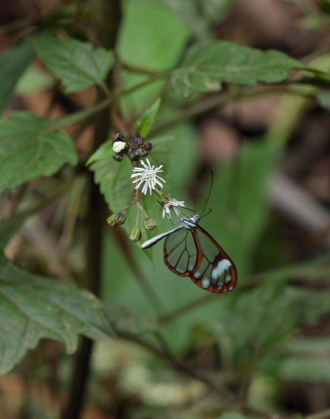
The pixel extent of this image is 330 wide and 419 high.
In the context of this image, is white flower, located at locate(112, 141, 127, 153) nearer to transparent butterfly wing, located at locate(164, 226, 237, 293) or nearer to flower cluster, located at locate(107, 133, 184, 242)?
flower cluster, located at locate(107, 133, 184, 242)

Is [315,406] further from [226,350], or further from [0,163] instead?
[0,163]

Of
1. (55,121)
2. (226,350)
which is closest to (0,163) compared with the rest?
(55,121)

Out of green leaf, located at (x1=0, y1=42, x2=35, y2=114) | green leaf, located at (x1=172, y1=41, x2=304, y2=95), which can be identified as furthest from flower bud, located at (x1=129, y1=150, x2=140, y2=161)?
green leaf, located at (x1=0, y1=42, x2=35, y2=114)

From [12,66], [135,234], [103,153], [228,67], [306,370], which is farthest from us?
[306,370]

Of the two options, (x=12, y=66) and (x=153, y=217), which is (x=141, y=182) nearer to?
(x=153, y=217)

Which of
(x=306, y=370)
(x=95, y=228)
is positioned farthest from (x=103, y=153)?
(x=306, y=370)

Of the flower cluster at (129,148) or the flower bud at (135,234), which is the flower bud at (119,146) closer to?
the flower cluster at (129,148)

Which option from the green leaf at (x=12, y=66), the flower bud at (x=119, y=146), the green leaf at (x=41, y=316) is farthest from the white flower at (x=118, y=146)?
the green leaf at (x=12, y=66)
